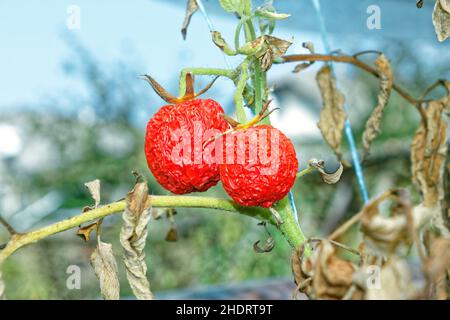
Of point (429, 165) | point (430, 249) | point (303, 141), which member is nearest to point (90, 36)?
point (303, 141)

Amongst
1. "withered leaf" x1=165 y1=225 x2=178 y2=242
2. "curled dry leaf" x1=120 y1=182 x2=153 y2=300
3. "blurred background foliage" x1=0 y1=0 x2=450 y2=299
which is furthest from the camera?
"blurred background foliage" x1=0 y1=0 x2=450 y2=299

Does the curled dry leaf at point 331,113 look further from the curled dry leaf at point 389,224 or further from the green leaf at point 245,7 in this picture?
the curled dry leaf at point 389,224

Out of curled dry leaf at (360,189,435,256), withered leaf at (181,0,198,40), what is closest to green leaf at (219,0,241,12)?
withered leaf at (181,0,198,40)

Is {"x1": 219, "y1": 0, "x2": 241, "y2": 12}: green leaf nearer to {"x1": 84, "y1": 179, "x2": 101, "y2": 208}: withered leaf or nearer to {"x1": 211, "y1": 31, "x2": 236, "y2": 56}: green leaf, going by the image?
{"x1": 211, "y1": 31, "x2": 236, "y2": 56}: green leaf

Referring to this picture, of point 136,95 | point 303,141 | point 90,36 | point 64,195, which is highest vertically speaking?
point 90,36

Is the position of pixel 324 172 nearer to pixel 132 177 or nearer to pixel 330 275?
pixel 330 275

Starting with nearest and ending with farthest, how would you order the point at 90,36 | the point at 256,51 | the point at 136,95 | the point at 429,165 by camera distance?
the point at 256,51 < the point at 429,165 < the point at 90,36 < the point at 136,95
